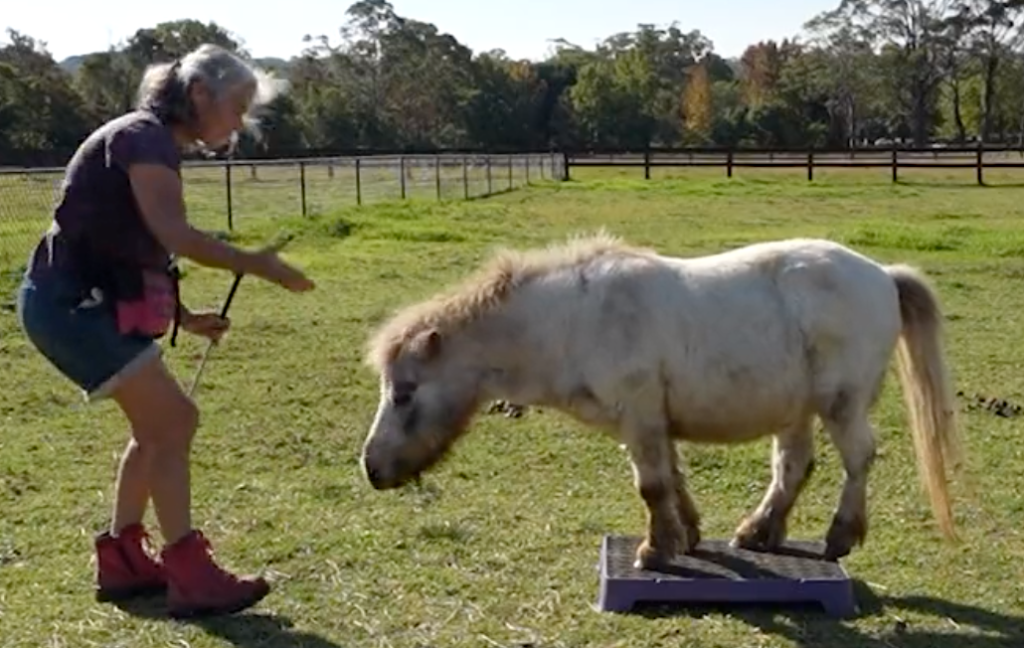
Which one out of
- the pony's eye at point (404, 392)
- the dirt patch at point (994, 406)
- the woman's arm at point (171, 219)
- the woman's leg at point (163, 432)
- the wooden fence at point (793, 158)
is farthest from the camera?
the wooden fence at point (793, 158)

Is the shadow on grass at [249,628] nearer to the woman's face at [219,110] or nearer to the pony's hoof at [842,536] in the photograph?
the woman's face at [219,110]

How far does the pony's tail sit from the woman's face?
240 centimetres

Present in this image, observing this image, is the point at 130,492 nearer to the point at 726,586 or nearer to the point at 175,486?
the point at 175,486

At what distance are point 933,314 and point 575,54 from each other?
356 ft

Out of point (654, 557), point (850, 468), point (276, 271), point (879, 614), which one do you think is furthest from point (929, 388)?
point (276, 271)

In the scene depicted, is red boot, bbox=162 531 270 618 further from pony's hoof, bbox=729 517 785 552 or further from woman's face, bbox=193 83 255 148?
pony's hoof, bbox=729 517 785 552

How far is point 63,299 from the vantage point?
4.34m

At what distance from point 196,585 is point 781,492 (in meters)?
2.15

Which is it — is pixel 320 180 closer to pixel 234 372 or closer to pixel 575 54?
pixel 234 372

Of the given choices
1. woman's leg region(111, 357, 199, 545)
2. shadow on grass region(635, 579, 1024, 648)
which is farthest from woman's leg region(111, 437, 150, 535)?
shadow on grass region(635, 579, 1024, 648)

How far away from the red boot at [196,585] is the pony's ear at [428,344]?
977 mm

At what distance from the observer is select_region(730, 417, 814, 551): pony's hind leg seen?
508 cm

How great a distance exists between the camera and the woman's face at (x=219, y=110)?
14.0ft

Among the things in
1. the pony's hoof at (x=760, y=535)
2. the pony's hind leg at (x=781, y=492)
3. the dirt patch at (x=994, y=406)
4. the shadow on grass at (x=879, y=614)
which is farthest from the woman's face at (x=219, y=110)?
the dirt patch at (x=994, y=406)
